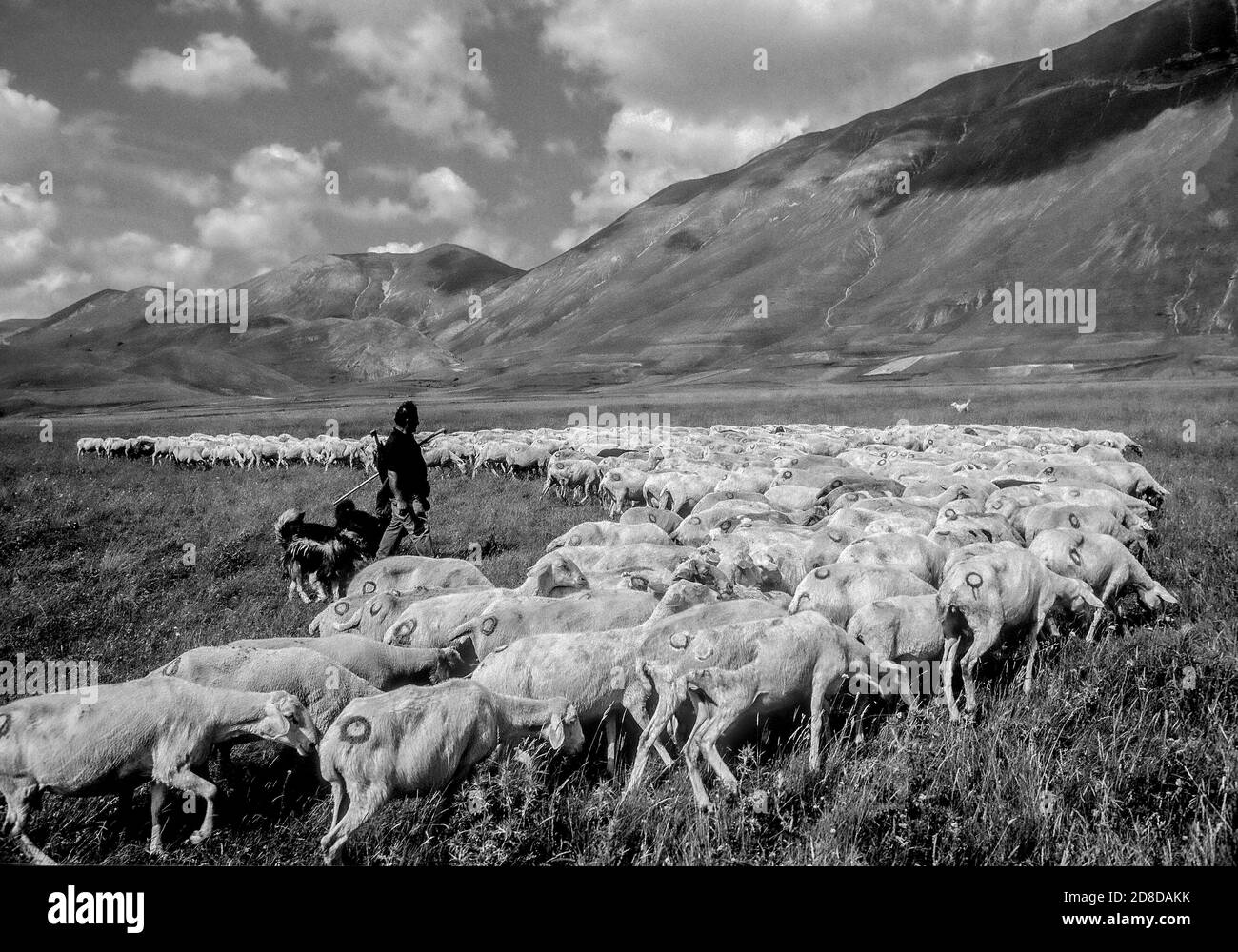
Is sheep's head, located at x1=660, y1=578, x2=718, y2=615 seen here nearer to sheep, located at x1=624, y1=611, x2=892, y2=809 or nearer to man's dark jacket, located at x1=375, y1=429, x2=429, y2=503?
sheep, located at x1=624, y1=611, x2=892, y2=809

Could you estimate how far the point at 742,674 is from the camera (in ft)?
17.5

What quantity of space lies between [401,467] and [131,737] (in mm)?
7653

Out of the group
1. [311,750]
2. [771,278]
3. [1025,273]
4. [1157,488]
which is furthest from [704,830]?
[771,278]

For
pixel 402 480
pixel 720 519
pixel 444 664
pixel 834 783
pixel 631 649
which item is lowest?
pixel 834 783

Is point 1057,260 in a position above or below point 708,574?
above

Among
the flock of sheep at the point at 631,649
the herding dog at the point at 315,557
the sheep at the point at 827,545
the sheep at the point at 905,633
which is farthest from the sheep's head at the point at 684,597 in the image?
the herding dog at the point at 315,557

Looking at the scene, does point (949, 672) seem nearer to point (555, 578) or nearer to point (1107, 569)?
point (1107, 569)

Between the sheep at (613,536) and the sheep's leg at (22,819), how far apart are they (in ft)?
22.4

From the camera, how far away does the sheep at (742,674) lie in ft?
17.0

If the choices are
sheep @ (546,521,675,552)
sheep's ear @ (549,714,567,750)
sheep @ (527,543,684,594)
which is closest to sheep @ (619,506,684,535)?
sheep @ (546,521,675,552)

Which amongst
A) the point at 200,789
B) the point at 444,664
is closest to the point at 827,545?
the point at 444,664

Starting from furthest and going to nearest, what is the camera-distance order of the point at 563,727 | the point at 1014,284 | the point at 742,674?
the point at 1014,284, the point at 742,674, the point at 563,727

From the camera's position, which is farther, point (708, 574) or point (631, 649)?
point (708, 574)

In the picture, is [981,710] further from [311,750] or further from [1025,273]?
[1025,273]
